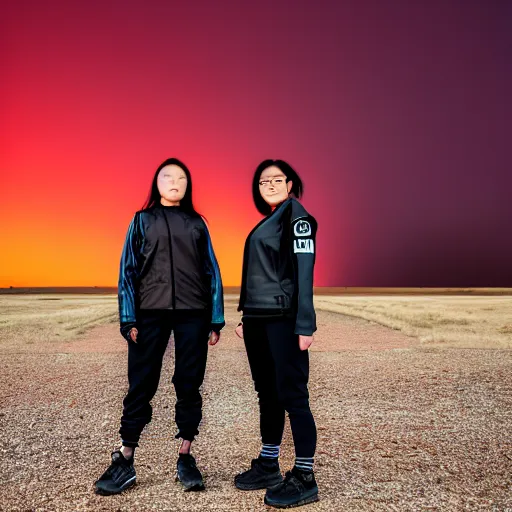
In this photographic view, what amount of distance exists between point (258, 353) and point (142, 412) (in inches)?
37.4

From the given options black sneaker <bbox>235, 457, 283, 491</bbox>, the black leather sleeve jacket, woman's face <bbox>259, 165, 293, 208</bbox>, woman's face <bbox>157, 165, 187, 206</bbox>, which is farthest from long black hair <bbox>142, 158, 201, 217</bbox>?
black sneaker <bbox>235, 457, 283, 491</bbox>

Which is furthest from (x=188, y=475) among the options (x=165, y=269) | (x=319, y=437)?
(x=319, y=437)

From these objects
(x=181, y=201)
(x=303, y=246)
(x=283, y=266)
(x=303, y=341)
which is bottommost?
(x=303, y=341)

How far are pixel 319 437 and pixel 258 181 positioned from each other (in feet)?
8.75

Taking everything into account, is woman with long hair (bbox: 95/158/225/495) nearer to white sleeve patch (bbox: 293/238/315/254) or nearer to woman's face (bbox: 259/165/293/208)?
woman's face (bbox: 259/165/293/208)

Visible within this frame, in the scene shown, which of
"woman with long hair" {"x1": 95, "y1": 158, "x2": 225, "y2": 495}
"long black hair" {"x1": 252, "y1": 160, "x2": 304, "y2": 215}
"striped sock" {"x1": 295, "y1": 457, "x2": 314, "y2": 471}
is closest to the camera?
"striped sock" {"x1": 295, "y1": 457, "x2": 314, "y2": 471}

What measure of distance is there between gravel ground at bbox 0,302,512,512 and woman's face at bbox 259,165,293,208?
82.7 inches

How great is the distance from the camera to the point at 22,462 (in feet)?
14.4

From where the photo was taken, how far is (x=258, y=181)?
13.0ft

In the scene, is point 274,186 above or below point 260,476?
above

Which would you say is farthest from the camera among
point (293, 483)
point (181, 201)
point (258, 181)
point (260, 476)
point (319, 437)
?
point (319, 437)

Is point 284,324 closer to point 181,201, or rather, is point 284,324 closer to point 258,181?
point 258,181

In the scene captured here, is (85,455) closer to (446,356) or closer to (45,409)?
(45,409)

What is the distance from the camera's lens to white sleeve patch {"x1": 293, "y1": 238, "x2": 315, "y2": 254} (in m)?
3.54
